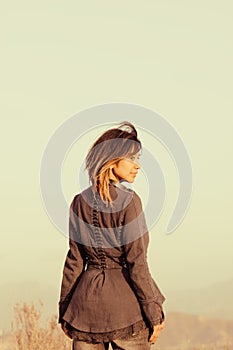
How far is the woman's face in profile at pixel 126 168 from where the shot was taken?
451cm

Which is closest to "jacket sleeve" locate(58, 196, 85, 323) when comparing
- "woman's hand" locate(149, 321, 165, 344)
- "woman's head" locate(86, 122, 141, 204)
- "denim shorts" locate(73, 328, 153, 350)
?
"woman's head" locate(86, 122, 141, 204)

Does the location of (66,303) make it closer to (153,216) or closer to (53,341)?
(153,216)

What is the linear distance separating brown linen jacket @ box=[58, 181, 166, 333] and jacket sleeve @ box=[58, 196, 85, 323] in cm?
5

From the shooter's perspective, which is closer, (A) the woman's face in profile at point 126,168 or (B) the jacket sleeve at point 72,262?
(A) the woman's face in profile at point 126,168

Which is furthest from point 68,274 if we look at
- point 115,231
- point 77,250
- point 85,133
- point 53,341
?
point 53,341

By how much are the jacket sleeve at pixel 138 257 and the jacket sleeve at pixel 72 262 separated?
1.17 feet

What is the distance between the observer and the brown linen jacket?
4449 millimetres

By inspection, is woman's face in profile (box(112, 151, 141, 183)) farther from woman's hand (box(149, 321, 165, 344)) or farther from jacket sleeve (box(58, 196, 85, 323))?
woman's hand (box(149, 321, 165, 344))

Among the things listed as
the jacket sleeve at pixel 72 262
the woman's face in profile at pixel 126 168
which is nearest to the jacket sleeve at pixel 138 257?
the woman's face in profile at pixel 126 168

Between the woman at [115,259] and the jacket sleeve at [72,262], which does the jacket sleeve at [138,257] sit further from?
the jacket sleeve at [72,262]

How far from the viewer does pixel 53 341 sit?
948 centimetres

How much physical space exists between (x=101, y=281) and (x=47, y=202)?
0.68 m

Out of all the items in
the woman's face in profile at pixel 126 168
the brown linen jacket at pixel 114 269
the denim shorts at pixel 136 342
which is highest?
the woman's face in profile at pixel 126 168

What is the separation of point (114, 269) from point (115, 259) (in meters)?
0.06
